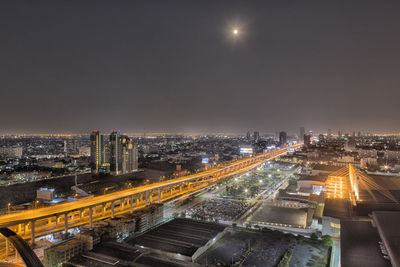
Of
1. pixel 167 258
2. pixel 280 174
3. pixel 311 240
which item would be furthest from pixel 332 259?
pixel 280 174

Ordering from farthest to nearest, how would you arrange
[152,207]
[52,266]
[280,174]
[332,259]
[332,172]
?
[280,174]
[332,172]
[152,207]
[332,259]
[52,266]

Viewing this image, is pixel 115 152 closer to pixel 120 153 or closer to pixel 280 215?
pixel 120 153

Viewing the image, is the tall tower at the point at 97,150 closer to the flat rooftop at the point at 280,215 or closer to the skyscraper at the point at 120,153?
the skyscraper at the point at 120,153

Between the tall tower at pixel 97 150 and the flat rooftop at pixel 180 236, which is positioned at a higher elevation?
the tall tower at pixel 97 150

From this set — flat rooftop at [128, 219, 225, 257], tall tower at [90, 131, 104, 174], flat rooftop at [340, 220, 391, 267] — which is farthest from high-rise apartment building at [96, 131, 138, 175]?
flat rooftop at [340, 220, 391, 267]

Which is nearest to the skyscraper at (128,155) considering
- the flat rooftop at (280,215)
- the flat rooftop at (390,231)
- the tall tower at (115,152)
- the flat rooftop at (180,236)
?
the tall tower at (115,152)

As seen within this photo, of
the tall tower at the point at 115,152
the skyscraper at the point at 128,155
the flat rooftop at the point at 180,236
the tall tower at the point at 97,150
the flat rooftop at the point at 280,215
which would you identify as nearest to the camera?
the flat rooftop at the point at 180,236

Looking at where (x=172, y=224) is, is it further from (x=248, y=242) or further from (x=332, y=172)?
(x=332, y=172)
